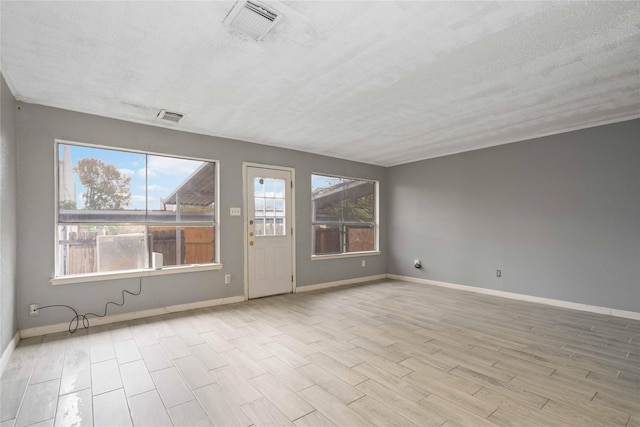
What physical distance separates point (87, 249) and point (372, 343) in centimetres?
342

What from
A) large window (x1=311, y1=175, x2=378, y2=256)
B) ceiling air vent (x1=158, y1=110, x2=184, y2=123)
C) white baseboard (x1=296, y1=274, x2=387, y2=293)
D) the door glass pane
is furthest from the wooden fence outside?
large window (x1=311, y1=175, x2=378, y2=256)

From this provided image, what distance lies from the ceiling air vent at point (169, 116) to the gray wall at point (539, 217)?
14.7 feet

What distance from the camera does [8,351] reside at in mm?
2670

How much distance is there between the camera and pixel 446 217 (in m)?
5.77

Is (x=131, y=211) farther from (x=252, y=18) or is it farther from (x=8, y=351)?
(x=252, y=18)

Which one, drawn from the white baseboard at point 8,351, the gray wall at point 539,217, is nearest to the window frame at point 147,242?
the white baseboard at point 8,351

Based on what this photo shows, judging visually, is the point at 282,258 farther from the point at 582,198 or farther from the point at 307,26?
the point at 582,198

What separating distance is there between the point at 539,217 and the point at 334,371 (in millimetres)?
4058

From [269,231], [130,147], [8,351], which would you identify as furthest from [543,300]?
[8,351]

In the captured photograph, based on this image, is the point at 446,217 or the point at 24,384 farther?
the point at 446,217

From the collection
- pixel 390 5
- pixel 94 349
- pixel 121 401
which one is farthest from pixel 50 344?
pixel 390 5

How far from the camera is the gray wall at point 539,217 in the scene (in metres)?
3.95

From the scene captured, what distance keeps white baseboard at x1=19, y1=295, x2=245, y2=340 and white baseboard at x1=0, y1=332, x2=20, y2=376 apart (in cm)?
16

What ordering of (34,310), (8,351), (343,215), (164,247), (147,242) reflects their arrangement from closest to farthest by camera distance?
(8,351) → (34,310) → (147,242) → (164,247) → (343,215)
